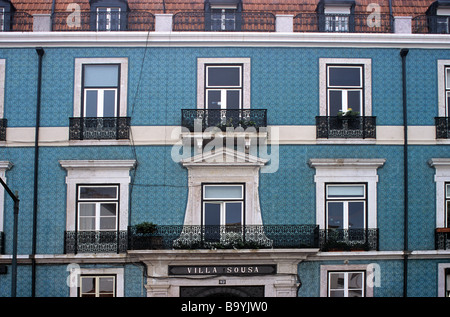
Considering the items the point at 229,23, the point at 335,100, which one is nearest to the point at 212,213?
the point at 335,100

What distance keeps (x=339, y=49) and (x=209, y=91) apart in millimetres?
4023

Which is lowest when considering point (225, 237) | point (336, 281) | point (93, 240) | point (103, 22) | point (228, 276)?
point (336, 281)

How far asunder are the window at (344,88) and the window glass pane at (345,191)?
2148 mm

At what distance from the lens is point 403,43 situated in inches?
795

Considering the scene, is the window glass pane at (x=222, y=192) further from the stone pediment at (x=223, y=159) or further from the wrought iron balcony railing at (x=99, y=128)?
the wrought iron balcony railing at (x=99, y=128)

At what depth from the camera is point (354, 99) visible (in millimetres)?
20172

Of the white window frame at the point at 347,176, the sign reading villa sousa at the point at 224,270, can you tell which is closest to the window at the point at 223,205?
the sign reading villa sousa at the point at 224,270

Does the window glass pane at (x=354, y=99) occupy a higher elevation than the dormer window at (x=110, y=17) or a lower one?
lower

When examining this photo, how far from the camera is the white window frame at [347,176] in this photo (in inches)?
771

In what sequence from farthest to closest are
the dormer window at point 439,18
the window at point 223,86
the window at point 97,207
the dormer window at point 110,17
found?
the dormer window at point 439,18, the dormer window at point 110,17, the window at point 223,86, the window at point 97,207

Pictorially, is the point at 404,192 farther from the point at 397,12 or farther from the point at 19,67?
the point at 19,67

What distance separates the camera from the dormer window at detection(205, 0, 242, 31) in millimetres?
20844

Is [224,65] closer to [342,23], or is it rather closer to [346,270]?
[342,23]

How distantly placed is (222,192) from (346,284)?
436 cm
